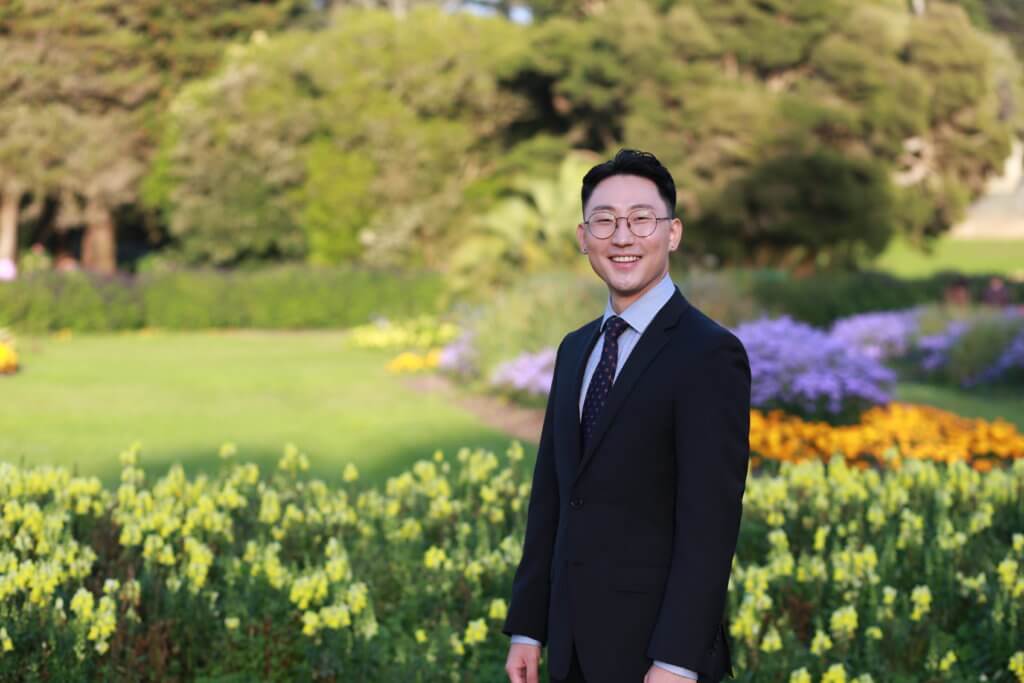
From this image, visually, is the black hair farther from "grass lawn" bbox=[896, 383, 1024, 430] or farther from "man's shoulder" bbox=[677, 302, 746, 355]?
"grass lawn" bbox=[896, 383, 1024, 430]

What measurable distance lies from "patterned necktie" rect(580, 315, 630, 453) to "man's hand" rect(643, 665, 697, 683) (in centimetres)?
46

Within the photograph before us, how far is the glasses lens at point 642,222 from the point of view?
215cm

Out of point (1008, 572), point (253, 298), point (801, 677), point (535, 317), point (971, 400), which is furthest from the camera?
point (253, 298)

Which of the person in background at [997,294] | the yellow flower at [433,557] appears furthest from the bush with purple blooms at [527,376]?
the person in background at [997,294]

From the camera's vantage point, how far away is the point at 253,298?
Answer: 22234 mm

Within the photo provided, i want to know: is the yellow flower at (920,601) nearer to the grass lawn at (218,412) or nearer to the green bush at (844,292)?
the grass lawn at (218,412)

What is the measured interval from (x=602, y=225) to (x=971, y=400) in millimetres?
10811

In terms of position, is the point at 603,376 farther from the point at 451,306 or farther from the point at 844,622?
the point at 451,306

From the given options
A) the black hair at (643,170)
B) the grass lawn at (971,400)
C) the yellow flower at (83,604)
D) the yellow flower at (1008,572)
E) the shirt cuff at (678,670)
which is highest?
the grass lawn at (971,400)

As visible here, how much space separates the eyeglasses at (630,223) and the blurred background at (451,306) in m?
1.86

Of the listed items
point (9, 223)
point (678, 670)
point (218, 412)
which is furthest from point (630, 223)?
point (9, 223)

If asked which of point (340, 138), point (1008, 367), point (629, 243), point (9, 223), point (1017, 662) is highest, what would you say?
point (340, 138)

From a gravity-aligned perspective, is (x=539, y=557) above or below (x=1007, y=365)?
below

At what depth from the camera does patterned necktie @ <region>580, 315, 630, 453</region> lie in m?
2.22
